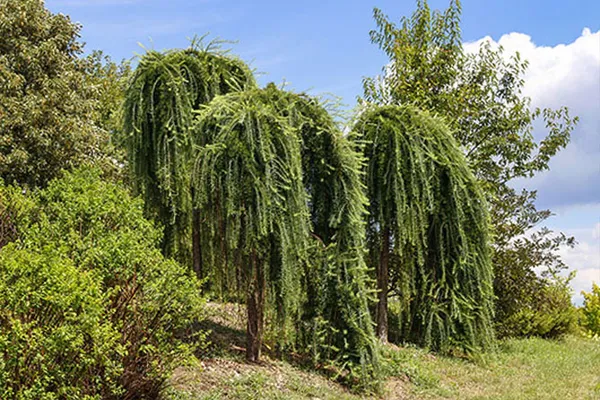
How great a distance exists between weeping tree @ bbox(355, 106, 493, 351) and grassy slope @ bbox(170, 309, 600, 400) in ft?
2.46

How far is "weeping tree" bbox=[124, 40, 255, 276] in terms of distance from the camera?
30.7 feet

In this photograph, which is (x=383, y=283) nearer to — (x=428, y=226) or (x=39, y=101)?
(x=428, y=226)

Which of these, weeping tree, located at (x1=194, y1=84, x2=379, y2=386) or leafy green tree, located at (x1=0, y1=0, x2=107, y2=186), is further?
leafy green tree, located at (x1=0, y1=0, x2=107, y2=186)

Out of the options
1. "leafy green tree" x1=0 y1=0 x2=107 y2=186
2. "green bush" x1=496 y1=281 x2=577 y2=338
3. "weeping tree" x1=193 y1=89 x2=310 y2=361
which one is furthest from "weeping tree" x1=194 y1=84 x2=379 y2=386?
"green bush" x1=496 y1=281 x2=577 y2=338

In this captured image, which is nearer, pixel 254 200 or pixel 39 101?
pixel 254 200

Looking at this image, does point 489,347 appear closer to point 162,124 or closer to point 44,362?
point 162,124

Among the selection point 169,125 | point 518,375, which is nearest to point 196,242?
point 169,125

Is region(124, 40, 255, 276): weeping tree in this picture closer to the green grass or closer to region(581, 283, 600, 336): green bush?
the green grass

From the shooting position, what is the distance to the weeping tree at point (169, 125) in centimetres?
936

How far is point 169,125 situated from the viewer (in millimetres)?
9383

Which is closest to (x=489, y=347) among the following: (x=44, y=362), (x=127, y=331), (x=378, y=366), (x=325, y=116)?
(x=378, y=366)

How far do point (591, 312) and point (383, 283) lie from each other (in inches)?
484

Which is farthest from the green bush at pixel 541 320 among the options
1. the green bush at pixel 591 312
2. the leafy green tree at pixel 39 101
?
the leafy green tree at pixel 39 101

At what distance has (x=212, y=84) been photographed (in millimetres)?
9844
